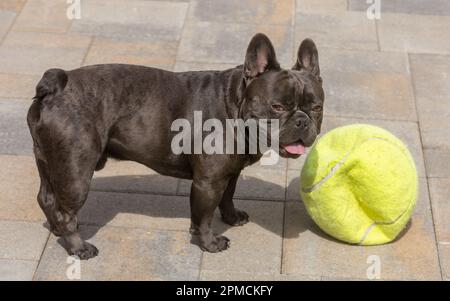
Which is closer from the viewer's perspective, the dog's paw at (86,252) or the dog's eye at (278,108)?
the dog's eye at (278,108)

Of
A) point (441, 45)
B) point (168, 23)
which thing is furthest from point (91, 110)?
point (441, 45)

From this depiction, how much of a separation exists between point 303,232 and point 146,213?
4.73 ft

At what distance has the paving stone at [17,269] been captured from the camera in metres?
7.05

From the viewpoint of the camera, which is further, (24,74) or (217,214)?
(24,74)

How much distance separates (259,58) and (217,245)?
173cm

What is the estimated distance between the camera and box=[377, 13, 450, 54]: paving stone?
426 inches

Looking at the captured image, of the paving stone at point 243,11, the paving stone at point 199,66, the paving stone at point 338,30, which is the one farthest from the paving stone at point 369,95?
the paving stone at point 243,11

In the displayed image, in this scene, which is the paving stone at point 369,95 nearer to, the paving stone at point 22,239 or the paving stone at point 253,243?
the paving stone at point 253,243

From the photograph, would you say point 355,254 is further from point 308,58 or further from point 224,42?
point 224,42

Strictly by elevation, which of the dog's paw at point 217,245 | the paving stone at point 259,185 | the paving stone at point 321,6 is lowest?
the paving stone at point 321,6

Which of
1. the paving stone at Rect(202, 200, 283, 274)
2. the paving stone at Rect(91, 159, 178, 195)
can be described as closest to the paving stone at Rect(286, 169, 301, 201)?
the paving stone at Rect(202, 200, 283, 274)

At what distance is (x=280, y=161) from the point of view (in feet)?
28.5

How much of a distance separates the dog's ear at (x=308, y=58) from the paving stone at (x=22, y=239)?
2685 mm
